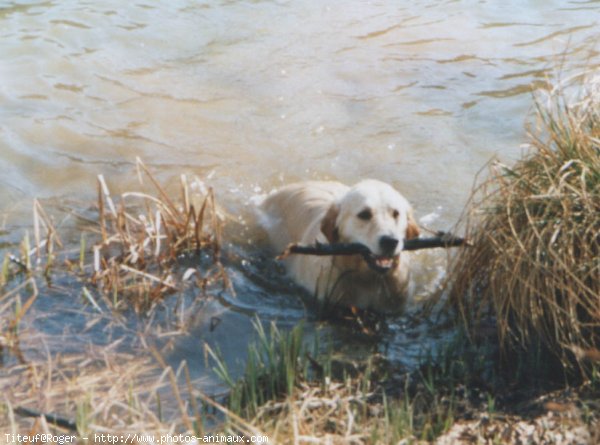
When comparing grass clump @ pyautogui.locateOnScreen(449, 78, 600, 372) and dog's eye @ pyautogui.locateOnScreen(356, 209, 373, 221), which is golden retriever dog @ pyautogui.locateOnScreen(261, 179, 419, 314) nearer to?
dog's eye @ pyautogui.locateOnScreen(356, 209, 373, 221)

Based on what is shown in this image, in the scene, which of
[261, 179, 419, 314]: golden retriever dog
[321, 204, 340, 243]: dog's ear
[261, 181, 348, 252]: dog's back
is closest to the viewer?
[261, 179, 419, 314]: golden retriever dog

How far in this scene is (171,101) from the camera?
8453mm

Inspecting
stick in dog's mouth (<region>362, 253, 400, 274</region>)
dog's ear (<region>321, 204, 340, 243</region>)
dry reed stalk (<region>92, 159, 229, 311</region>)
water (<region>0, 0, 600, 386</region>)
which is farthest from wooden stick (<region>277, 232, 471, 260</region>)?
dry reed stalk (<region>92, 159, 229, 311</region>)

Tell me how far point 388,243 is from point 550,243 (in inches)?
46.5

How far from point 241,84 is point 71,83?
161 cm

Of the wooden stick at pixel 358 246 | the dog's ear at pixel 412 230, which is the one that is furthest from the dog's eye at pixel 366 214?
the dog's ear at pixel 412 230

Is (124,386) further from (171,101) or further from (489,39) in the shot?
(489,39)

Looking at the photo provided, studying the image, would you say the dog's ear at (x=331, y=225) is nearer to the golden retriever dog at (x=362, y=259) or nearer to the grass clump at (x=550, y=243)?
the golden retriever dog at (x=362, y=259)

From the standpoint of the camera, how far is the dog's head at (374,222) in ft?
16.8

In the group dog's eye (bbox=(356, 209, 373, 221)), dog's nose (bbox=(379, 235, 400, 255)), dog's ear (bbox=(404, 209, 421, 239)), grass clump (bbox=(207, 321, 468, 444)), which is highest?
dog's eye (bbox=(356, 209, 373, 221))

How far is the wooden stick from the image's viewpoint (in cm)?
480

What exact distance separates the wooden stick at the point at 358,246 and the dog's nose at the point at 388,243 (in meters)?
0.10

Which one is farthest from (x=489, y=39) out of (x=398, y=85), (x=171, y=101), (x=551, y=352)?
(x=551, y=352)

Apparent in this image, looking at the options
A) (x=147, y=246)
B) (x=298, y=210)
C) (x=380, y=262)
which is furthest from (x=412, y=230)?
(x=147, y=246)
